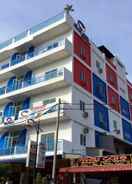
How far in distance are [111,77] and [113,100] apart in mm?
3467

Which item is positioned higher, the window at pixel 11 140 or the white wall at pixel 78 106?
the white wall at pixel 78 106

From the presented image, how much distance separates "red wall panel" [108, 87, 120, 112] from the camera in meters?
35.3

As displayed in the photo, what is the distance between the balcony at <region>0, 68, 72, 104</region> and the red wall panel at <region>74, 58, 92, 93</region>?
145 centimetres

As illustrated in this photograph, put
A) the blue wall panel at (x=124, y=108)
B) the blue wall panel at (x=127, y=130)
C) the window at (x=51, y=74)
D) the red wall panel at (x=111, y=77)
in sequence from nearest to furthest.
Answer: the window at (x=51, y=74) < the blue wall panel at (x=127, y=130) < the red wall panel at (x=111, y=77) < the blue wall panel at (x=124, y=108)

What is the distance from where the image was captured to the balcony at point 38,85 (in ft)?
91.2

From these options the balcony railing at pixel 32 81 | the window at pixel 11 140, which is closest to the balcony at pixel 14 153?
the window at pixel 11 140

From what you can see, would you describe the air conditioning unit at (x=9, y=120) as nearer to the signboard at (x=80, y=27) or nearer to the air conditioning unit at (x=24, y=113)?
the air conditioning unit at (x=24, y=113)

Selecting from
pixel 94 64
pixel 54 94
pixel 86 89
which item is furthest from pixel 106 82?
pixel 54 94

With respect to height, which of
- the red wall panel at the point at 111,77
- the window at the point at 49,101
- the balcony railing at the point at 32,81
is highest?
the red wall panel at the point at 111,77

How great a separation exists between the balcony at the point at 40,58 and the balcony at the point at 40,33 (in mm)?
1160

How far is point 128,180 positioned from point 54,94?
A: 1128 cm

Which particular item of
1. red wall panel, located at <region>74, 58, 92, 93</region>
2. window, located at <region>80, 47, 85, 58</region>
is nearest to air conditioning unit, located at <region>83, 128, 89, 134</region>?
red wall panel, located at <region>74, 58, 92, 93</region>

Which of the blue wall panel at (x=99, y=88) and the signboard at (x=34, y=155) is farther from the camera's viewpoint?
the blue wall panel at (x=99, y=88)

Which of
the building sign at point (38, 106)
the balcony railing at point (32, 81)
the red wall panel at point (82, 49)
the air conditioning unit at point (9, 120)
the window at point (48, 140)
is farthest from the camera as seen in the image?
the red wall panel at point (82, 49)
